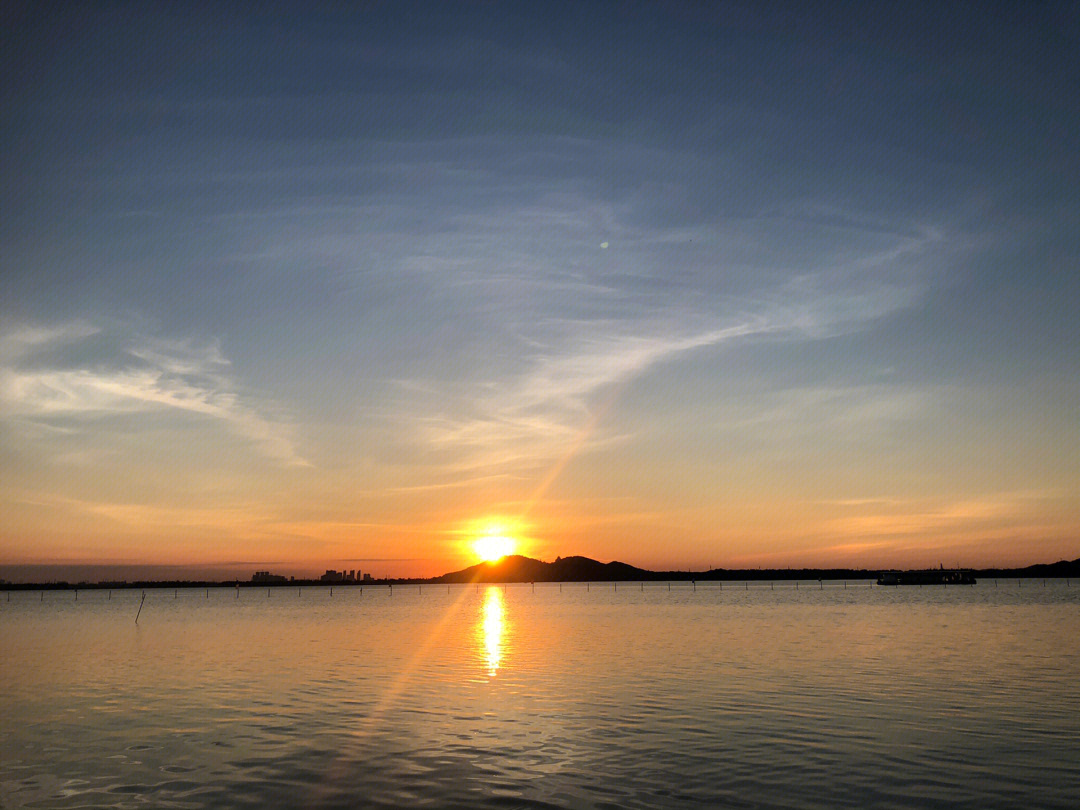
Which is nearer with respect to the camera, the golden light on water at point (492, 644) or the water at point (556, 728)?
the water at point (556, 728)

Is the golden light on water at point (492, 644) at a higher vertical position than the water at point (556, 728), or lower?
higher

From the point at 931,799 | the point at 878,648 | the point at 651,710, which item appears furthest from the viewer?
the point at 878,648

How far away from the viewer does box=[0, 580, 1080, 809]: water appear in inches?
903

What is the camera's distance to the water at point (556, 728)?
22.9 metres

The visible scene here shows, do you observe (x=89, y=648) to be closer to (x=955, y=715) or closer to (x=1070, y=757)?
(x=955, y=715)

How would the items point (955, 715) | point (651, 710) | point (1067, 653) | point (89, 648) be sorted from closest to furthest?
point (955, 715) < point (651, 710) < point (1067, 653) < point (89, 648)

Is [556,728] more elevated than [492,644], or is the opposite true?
[492,644]

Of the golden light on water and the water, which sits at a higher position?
the golden light on water

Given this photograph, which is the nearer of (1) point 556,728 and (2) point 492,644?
(1) point 556,728

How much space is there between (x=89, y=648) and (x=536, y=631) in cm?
4774

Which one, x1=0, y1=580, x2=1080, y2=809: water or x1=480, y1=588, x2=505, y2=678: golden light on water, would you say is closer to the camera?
x1=0, y1=580, x2=1080, y2=809: water

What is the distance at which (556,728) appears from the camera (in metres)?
32.3

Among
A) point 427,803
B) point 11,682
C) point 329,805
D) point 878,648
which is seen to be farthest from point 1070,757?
point 11,682

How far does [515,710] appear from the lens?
121 ft
